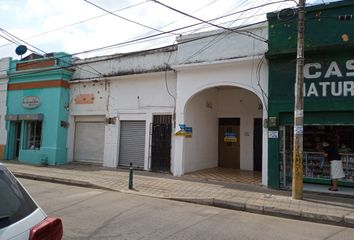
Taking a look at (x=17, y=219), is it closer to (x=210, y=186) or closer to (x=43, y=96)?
(x=210, y=186)

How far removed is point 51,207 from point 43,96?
38.0ft

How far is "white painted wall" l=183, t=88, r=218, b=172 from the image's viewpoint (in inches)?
577

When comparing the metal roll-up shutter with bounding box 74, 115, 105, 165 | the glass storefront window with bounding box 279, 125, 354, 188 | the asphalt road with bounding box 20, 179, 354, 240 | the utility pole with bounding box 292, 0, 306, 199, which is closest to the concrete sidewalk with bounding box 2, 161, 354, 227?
the asphalt road with bounding box 20, 179, 354, 240

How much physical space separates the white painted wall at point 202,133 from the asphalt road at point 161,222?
5197mm

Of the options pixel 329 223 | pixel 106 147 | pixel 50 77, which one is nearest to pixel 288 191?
pixel 329 223

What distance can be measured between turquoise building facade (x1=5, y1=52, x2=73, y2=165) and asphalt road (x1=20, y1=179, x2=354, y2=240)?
27.3 ft

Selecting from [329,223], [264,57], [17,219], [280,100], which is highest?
[264,57]

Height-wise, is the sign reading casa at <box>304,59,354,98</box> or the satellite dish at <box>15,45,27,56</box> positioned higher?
the satellite dish at <box>15,45,27,56</box>

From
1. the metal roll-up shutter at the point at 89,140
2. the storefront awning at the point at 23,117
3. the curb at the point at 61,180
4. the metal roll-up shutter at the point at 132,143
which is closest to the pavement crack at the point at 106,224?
the curb at the point at 61,180

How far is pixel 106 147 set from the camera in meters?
16.8

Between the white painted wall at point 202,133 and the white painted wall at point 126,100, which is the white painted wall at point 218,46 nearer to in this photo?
the white painted wall at point 126,100

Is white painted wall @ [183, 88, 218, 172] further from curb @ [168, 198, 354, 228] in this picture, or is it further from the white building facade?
curb @ [168, 198, 354, 228]

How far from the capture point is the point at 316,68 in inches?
442

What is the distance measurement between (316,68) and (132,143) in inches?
343
